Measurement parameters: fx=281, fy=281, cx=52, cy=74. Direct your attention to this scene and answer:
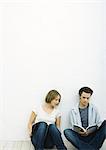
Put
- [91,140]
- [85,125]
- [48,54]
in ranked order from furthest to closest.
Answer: [48,54]
[85,125]
[91,140]

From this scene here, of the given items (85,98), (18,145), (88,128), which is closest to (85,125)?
(88,128)

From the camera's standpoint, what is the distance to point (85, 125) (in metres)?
3.27

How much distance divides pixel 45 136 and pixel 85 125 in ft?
1.59

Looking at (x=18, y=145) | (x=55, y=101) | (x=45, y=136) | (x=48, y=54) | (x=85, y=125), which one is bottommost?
(x=18, y=145)

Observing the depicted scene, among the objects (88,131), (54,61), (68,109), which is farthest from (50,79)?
(88,131)

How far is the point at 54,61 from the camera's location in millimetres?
3396

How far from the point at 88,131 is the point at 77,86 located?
57 cm

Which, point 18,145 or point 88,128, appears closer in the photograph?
point 88,128

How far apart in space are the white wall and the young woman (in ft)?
0.49

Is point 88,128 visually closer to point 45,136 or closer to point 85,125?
point 85,125

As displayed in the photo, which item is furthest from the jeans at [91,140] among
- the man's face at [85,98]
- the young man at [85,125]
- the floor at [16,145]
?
the floor at [16,145]

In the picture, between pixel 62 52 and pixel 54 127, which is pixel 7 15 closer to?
pixel 62 52

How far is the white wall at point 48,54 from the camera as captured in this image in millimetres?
3334

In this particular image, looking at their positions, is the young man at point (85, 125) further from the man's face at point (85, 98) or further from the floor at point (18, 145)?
the floor at point (18, 145)
